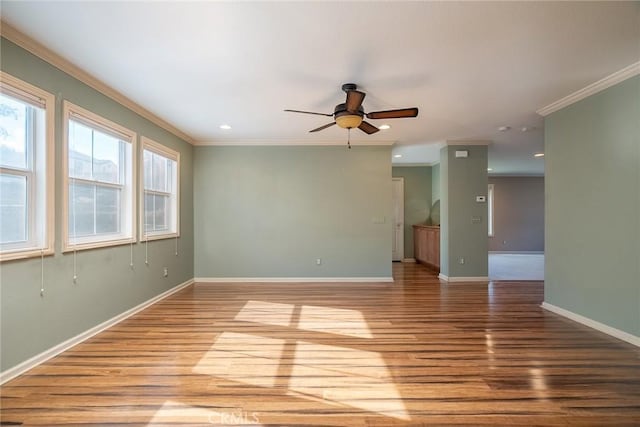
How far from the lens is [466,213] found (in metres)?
5.50

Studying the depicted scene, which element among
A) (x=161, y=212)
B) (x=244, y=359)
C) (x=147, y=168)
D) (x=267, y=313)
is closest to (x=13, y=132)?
(x=147, y=168)

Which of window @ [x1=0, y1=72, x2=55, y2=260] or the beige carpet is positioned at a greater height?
window @ [x1=0, y1=72, x2=55, y2=260]

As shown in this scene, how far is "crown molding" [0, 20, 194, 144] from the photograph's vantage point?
2.12m

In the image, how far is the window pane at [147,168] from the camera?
13.1 feet

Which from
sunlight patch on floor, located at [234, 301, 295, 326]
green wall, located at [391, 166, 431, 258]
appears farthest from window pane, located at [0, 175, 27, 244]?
green wall, located at [391, 166, 431, 258]

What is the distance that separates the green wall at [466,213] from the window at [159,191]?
15.7ft

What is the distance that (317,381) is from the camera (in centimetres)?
213

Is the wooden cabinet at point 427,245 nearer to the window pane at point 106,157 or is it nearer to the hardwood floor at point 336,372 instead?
the hardwood floor at point 336,372

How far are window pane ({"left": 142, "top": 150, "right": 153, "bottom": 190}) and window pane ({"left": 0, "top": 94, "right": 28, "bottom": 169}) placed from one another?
1.61m

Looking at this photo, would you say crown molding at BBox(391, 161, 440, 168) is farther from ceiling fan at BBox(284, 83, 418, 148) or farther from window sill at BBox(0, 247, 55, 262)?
window sill at BBox(0, 247, 55, 262)

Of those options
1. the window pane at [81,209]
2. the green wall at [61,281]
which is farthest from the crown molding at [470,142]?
the window pane at [81,209]

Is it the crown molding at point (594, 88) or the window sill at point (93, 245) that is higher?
the crown molding at point (594, 88)

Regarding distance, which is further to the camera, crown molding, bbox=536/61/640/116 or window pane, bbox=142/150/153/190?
window pane, bbox=142/150/153/190

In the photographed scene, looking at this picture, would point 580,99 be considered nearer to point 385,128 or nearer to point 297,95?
point 385,128
